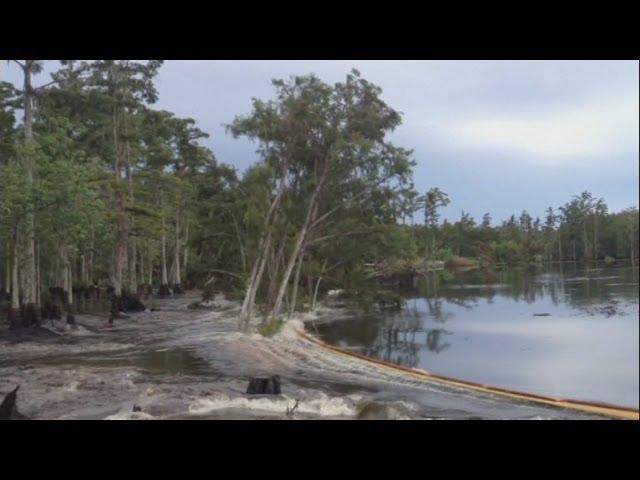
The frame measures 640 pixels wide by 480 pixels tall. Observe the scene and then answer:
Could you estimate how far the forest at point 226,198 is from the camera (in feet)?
35.8

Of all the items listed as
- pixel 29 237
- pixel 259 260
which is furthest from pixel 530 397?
pixel 29 237

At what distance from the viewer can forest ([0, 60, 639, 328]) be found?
Answer: 10.9 m

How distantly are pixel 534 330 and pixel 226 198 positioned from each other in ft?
28.6

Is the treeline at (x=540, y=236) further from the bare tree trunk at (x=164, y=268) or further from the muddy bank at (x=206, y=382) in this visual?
the bare tree trunk at (x=164, y=268)

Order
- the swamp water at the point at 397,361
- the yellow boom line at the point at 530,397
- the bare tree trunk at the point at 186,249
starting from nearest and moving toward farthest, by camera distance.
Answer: the yellow boom line at the point at 530,397 → the swamp water at the point at 397,361 → the bare tree trunk at the point at 186,249

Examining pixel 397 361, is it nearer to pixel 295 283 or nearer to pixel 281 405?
pixel 281 405

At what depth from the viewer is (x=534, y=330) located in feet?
15.7

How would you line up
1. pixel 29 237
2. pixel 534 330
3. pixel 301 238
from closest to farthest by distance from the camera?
pixel 534 330 → pixel 29 237 → pixel 301 238

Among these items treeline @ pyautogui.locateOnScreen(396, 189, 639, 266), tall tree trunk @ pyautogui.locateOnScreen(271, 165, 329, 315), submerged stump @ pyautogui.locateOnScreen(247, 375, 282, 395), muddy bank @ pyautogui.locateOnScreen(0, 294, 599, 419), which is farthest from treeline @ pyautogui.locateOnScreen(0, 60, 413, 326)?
submerged stump @ pyautogui.locateOnScreen(247, 375, 282, 395)

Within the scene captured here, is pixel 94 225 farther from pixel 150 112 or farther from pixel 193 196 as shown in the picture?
pixel 150 112

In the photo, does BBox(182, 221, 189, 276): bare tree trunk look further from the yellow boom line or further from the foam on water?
the foam on water

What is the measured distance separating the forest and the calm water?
2.74 ft

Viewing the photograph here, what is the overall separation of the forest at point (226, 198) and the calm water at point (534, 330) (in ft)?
2.74

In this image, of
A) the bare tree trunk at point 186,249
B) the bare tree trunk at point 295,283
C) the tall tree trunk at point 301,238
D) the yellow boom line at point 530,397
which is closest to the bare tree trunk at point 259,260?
the tall tree trunk at point 301,238
